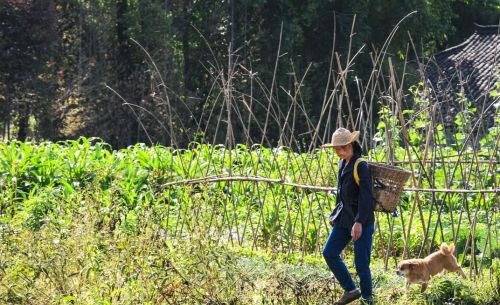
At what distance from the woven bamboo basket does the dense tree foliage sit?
1492cm

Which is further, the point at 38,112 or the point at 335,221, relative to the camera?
the point at 38,112

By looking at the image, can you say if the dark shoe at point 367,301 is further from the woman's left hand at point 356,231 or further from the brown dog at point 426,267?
the woman's left hand at point 356,231

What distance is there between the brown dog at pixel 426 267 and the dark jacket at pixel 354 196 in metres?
0.55

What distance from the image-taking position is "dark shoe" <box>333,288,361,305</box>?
265 inches

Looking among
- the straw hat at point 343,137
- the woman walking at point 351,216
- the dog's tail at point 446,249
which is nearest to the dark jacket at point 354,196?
the woman walking at point 351,216

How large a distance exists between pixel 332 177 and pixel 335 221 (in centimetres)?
361

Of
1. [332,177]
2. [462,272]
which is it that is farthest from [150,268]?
[332,177]

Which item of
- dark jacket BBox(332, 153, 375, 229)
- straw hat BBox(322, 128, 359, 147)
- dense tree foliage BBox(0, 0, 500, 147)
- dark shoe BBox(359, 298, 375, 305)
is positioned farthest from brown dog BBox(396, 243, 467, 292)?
dense tree foliage BBox(0, 0, 500, 147)

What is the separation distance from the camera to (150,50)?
75.8 feet

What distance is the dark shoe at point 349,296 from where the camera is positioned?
6.72m

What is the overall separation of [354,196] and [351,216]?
128 mm

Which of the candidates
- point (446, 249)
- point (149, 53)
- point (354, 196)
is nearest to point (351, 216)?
point (354, 196)

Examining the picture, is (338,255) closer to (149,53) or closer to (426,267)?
(426,267)

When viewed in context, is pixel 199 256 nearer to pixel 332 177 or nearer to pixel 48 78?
pixel 332 177
